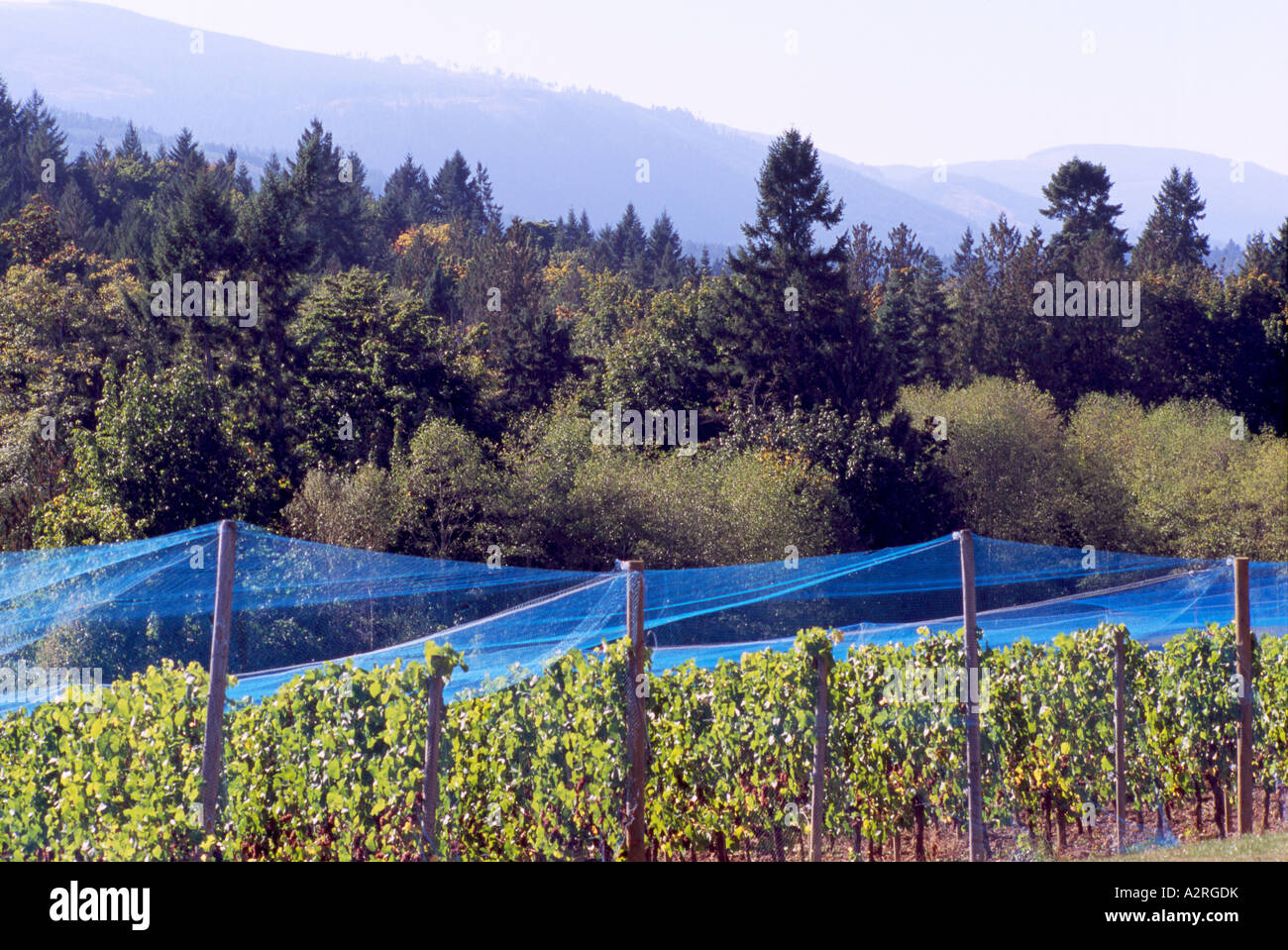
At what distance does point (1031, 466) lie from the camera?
35.6 metres

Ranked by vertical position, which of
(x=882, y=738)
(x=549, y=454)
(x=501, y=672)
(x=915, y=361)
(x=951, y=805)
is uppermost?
(x=915, y=361)

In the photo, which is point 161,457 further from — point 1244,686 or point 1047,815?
point 1244,686

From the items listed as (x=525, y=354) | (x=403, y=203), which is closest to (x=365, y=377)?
(x=525, y=354)

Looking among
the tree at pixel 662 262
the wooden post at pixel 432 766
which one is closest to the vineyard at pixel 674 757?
the wooden post at pixel 432 766

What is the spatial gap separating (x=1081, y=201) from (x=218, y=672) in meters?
57.8

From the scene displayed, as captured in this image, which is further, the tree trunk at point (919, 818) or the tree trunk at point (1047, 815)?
the tree trunk at point (1047, 815)

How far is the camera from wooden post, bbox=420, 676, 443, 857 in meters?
5.82

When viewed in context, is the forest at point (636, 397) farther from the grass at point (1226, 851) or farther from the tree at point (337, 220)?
the grass at point (1226, 851)

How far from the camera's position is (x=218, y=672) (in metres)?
5.30

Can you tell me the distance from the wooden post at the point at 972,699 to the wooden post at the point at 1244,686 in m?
2.33

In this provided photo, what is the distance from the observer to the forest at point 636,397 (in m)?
25.3
